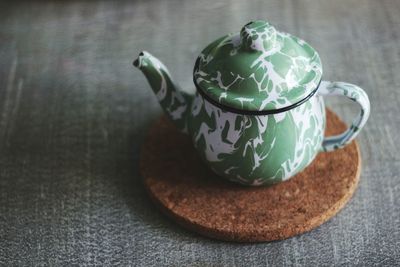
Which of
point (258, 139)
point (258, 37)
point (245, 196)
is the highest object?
point (258, 37)

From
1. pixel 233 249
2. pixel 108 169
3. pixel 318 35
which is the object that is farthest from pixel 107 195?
pixel 318 35

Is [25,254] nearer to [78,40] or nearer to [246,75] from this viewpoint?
[246,75]

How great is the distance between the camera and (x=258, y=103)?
649mm

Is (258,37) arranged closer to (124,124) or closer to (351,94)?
(351,94)

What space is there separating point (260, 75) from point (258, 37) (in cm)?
4

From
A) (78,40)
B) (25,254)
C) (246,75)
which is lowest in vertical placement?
(25,254)

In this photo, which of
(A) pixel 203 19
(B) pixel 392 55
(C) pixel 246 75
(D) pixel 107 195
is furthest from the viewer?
(A) pixel 203 19

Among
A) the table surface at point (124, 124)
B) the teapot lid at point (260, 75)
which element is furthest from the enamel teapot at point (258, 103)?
the table surface at point (124, 124)

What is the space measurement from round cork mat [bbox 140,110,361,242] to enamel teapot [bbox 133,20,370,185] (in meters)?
0.03

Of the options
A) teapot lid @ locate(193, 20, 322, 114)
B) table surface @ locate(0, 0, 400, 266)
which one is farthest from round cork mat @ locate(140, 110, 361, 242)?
teapot lid @ locate(193, 20, 322, 114)

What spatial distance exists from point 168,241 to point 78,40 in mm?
485

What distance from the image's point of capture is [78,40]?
1066mm

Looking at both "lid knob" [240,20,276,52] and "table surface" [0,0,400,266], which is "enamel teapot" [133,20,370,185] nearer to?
"lid knob" [240,20,276,52]

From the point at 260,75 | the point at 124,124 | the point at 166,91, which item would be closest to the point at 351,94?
the point at 260,75
